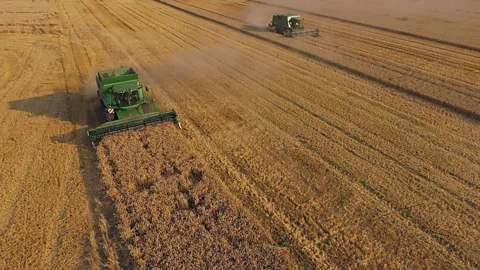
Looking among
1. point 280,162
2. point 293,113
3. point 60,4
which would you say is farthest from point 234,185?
point 60,4

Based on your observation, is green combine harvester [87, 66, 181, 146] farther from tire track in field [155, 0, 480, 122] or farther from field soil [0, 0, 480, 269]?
tire track in field [155, 0, 480, 122]

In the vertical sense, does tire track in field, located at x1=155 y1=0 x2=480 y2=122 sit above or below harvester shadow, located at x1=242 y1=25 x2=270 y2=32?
below

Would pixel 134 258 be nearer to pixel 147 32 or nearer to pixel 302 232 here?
pixel 302 232

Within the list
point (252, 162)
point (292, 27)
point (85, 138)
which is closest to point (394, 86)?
point (252, 162)

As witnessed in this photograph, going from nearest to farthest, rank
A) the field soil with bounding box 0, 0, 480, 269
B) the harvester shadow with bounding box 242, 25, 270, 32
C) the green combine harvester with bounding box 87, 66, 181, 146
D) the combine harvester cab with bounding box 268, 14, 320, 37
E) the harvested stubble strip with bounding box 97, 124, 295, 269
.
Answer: the harvested stubble strip with bounding box 97, 124, 295, 269 < the field soil with bounding box 0, 0, 480, 269 < the green combine harvester with bounding box 87, 66, 181, 146 < the combine harvester cab with bounding box 268, 14, 320, 37 < the harvester shadow with bounding box 242, 25, 270, 32

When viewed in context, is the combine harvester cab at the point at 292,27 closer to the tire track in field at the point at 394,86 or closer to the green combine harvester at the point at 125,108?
the tire track in field at the point at 394,86

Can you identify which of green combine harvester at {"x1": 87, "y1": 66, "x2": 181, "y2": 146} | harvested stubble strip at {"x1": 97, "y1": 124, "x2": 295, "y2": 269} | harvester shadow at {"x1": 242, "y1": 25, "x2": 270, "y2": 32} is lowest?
harvested stubble strip at {"x1": 97, "y1": 124, "x2": 295, "y2": 269}

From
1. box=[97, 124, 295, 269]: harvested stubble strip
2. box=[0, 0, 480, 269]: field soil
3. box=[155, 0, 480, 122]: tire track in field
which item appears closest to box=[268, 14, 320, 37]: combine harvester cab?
box=[155, 0, 480, 122]: tire track in field

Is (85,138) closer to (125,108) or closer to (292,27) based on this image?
(125,108)
